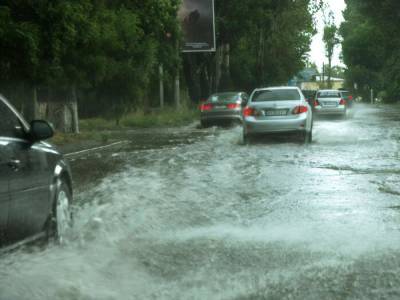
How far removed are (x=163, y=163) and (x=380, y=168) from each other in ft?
13.3

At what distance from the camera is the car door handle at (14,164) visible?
561 cm

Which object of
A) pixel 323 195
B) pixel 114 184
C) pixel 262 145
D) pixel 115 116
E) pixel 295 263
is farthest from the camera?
pixel 115 116

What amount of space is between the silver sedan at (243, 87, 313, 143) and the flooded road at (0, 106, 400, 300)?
17.5 feet

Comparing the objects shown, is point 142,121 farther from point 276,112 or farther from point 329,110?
point 276,112

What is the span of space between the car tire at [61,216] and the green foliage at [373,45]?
38.0m

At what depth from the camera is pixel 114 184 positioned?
11859 millimetres

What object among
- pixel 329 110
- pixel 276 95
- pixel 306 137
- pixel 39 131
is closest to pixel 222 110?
pixel 329 110

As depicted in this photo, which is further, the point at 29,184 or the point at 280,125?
the point at 280,125

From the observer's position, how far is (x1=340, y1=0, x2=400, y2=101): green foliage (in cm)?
4506

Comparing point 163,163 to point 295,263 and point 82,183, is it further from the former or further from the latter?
point 295,263

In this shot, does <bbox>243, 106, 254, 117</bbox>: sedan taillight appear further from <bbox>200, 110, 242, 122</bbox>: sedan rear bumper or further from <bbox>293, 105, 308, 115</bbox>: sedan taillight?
<bbox>200, 110, 242, 122</bbox>: sedan rear bumper

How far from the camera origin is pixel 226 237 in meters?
7.32

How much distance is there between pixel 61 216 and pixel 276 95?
14.1 meters

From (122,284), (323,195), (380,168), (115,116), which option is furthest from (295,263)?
(115,116)
